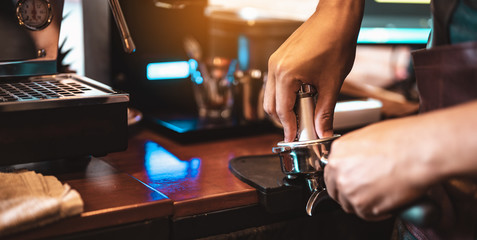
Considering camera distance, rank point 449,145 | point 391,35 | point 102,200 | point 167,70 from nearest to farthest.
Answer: point 449,145 < point 102,200 < point 167,70 < point 391,35

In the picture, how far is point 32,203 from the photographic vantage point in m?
0.67

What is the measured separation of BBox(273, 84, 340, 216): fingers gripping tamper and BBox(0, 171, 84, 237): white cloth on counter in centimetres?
32

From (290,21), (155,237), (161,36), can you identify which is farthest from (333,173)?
(290,21)

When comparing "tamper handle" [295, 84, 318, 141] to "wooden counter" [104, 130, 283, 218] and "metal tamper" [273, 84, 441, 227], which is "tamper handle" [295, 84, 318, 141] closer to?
"metal tamper" [273, 84, 441, 227]

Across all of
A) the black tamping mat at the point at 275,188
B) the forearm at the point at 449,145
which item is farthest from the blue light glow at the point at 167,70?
the forearm at the point at 449,145

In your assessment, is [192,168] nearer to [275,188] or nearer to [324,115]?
[275,188]

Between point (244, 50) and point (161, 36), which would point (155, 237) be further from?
point (244, 50)

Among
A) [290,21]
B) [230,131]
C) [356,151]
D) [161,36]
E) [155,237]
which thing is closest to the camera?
[356,151]

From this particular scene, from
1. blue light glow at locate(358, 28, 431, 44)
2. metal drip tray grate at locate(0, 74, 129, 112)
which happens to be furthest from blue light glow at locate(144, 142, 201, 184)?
blue light glow at locate(358, 28, 431, 44)

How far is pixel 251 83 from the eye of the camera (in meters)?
1.29

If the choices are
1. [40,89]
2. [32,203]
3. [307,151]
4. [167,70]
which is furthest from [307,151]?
[167,70]

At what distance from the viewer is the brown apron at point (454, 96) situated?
1.99ft

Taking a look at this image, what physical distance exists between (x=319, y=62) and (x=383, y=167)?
0.97ft

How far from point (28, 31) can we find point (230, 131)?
52 cm
